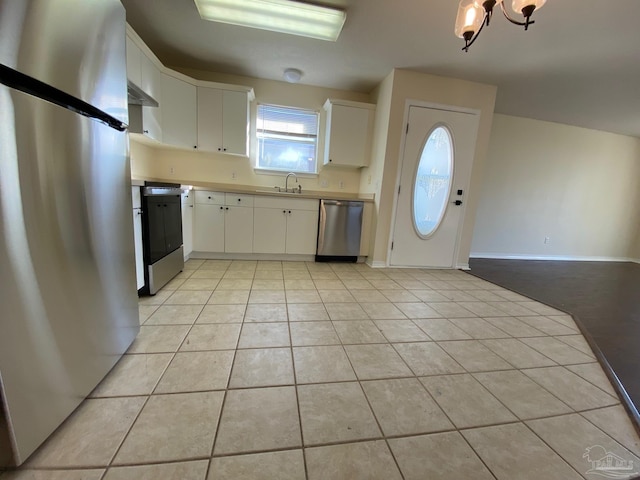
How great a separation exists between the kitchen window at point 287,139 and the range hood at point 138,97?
130cm

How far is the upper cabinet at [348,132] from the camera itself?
11.4 feet

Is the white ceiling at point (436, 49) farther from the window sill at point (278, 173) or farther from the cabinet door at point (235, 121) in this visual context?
the window sill at point (278, 173)

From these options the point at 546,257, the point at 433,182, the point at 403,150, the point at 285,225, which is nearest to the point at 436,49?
the point at 403,150

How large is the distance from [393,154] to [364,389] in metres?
2.73

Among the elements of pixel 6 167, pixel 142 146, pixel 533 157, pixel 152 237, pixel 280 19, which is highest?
pixel 280 19

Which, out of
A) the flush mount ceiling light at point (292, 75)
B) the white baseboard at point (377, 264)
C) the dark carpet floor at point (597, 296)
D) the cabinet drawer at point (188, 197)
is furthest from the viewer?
the white baseboard at point (377, 264)

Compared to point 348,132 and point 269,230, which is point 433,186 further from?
point 269,230

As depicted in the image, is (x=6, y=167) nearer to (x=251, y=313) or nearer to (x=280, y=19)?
(x=251, y=313)

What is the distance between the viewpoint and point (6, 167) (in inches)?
29.3

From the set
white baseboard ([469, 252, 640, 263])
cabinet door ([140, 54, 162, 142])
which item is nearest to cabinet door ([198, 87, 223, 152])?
cabinet door ([140, 54, 162, 142])

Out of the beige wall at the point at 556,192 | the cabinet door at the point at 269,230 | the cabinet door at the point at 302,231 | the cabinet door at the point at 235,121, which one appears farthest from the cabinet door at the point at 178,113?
the beige wall at the point at 556,192

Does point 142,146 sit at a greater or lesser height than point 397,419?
greater

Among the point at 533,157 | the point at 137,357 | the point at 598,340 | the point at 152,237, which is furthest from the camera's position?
the point at 533,157

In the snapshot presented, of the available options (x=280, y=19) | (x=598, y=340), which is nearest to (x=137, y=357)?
(x=280, y=19)
